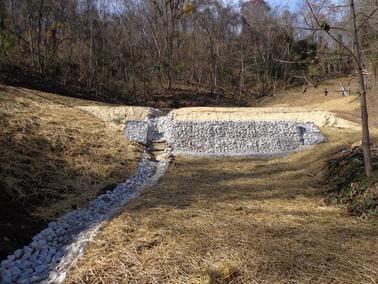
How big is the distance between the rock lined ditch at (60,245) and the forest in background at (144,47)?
14593mm

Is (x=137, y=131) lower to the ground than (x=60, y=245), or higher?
higher

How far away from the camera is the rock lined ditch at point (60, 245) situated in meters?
4.20

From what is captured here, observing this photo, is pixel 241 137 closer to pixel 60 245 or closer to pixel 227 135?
pixel 227 135

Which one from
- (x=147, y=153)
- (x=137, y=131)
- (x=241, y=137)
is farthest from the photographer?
(x=241, y=137)

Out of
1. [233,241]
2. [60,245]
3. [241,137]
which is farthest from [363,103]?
[241,137]

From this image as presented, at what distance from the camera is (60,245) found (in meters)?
5.06

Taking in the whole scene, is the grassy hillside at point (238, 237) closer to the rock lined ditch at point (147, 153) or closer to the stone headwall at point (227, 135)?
the rock lined ditch at point (147, 153)

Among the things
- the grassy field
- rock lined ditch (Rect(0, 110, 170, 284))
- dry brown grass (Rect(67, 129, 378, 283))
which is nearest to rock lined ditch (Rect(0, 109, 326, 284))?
rock lined ditch (Rect(0, 110, 170, 284))

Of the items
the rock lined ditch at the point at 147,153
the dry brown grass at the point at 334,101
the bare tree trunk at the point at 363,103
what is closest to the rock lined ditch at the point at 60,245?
the rock lined ditch at the point at 147,153

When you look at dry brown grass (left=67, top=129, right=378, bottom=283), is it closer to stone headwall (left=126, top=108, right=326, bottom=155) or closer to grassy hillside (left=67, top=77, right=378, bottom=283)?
grassy hillside (left=67, top=77, right=378, bottom=283)

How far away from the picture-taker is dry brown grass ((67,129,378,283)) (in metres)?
3.70

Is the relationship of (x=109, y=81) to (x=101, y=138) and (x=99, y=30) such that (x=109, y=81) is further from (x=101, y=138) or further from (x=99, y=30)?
(x=101, y=138)

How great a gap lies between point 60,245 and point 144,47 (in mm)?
26997

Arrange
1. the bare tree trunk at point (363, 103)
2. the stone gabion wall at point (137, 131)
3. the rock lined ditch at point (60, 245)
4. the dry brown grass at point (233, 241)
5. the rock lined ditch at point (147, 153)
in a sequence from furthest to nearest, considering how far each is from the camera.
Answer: the stone gabion wall at point (137, 131) → the bare tree trunk at point (363, 103) → the rock lined ditch at point (147, 153) → the rock lined ditch at point (60, 245) → the dry brown grass at point (233, 241)
